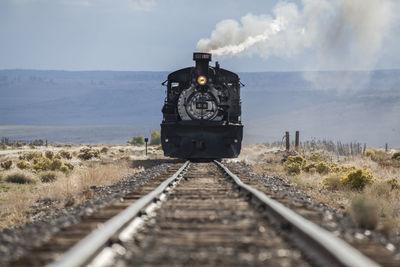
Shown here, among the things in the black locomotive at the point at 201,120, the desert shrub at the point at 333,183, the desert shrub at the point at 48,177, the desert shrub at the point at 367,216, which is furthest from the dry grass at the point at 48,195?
the desert shrub at the point at 333,183

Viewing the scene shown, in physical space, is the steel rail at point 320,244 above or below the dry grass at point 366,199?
above

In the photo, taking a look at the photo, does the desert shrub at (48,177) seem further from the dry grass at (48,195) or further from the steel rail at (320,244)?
the steel rail at (320,244)

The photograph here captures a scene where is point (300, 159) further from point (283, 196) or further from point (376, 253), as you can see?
point (376, 253)

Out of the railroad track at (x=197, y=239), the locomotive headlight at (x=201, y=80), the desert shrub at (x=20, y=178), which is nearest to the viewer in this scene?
the railroad track at (x=197, y=239)

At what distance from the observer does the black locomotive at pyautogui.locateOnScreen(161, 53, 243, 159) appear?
725 inches

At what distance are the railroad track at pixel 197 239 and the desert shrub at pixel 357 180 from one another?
274 inches

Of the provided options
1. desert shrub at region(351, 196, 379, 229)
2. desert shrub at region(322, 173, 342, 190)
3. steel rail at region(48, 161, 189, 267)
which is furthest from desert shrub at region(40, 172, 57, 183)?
desert shrub at region(351, 196, 379, 229)

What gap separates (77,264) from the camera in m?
3.47

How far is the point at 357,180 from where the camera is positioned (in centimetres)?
1316

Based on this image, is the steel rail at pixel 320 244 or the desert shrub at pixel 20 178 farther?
the desert shrub at pixel 20 178

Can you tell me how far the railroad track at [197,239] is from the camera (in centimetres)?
388

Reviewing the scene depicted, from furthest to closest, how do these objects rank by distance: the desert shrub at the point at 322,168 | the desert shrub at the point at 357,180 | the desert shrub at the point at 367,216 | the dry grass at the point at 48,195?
1. the desert shrub at the point at 322,168
2. the desert shrub at the point at 357,180
3. the dry grass at the point at 48,195
4. the desert shrub at the point at 367,216

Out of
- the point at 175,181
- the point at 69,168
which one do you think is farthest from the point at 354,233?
the point at 69,168

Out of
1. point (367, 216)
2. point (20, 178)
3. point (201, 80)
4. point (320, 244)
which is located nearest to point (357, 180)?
point (201, 80)
